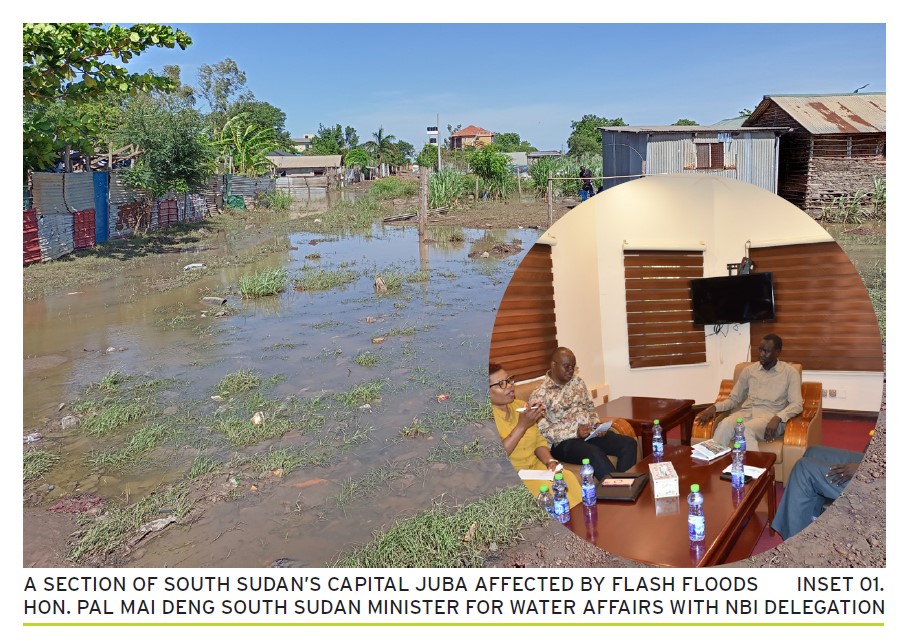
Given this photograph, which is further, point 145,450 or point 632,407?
point 145,450

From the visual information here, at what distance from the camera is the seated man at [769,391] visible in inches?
87.3

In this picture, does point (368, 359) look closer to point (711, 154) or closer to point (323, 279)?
point (323, 279)

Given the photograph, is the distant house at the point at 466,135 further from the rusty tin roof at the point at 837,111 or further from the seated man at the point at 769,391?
the seated man at the point at 769,391

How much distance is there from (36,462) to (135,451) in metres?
0.68

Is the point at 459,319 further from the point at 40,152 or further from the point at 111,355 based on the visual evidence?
the point at 40,152

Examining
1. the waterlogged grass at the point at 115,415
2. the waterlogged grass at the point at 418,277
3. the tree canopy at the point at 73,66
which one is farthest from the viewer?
the waterlogged grass at the point at 418,277

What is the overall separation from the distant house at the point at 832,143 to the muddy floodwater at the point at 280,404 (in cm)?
1102

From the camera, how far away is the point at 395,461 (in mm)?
5223

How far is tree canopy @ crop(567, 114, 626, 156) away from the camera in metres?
56.2

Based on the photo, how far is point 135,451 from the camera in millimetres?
5508

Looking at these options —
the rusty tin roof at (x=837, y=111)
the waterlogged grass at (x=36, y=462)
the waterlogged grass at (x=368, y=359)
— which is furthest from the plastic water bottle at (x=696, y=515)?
the rusty tin roof at (x=837, y=111)

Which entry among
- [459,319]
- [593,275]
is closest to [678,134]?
[459,319]

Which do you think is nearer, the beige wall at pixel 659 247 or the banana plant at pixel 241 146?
the beige wall at pixel 659 247

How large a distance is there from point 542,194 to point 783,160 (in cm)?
1256
